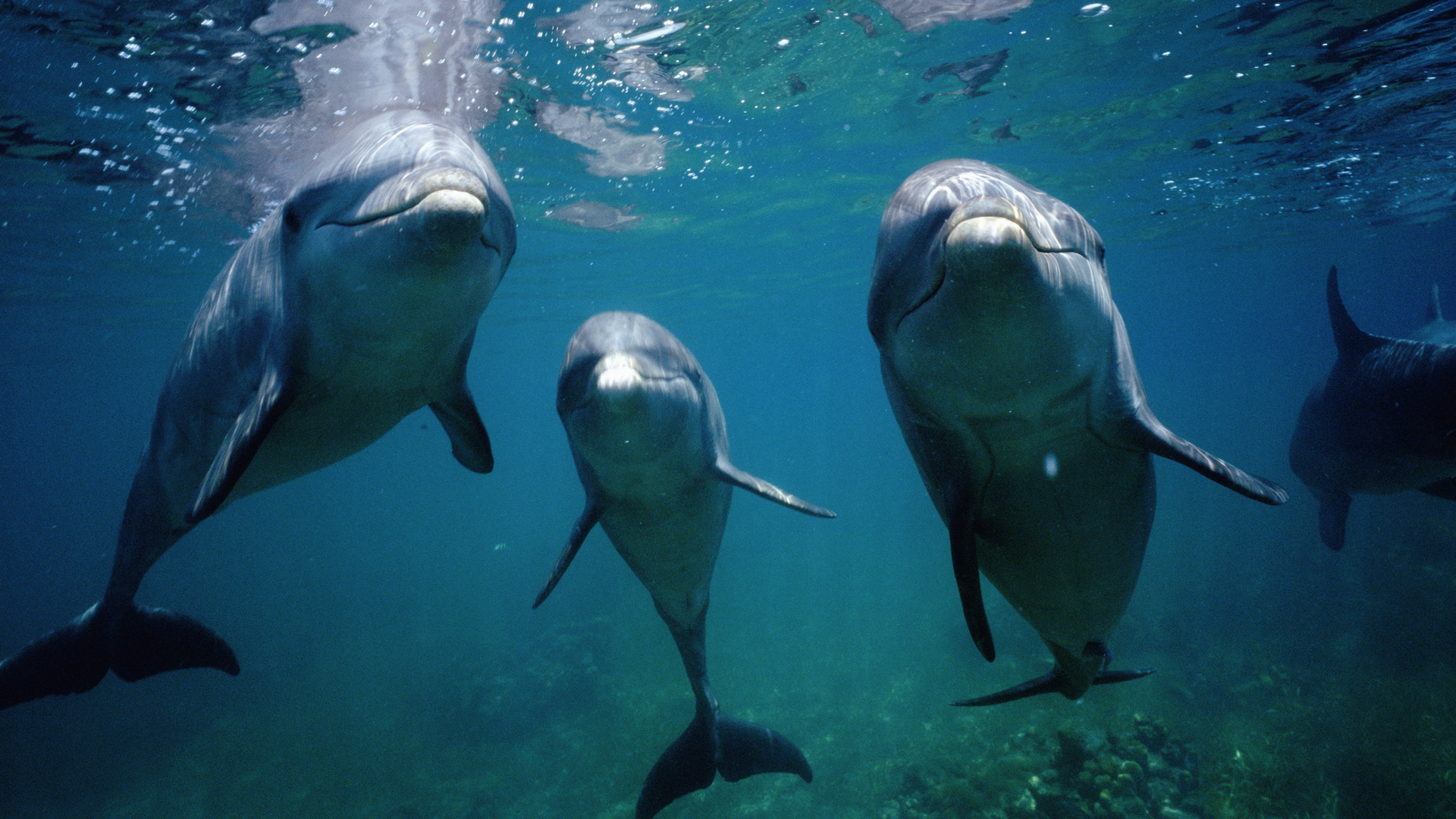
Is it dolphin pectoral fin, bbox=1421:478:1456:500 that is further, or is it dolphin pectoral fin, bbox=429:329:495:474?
dolphin pectoral fin, bbox=1421:478:1456:500

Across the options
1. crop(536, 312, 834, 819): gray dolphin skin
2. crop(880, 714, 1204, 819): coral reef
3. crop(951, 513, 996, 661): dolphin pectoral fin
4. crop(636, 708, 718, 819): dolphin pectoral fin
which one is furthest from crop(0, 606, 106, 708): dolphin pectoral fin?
crop(880, 714, 1204, 819): coral reef

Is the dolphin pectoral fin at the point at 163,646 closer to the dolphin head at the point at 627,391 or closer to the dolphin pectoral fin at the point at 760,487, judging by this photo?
the dolphin head at the point at 627,391

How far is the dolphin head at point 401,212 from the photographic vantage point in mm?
2461

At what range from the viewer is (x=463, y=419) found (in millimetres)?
3990

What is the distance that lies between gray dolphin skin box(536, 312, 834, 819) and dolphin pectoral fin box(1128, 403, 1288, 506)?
1780 mm

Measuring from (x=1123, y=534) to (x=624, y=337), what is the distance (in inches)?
110

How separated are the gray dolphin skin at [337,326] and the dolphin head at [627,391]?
0.65m

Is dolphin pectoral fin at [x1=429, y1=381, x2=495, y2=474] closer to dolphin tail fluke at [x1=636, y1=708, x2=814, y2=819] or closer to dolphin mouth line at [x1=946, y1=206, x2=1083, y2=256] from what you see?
dolphin mouth line at [x1=946, y1=206, x2=1083, y2=256]

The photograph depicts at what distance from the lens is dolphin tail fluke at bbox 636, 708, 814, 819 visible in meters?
6.03

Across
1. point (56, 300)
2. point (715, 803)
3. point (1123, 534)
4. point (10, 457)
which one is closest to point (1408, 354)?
point (1123, 534)

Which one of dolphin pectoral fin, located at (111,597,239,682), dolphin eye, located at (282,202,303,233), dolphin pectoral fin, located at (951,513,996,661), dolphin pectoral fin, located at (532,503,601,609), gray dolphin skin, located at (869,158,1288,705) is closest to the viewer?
gray dolphin skin, located at (869,158,1288,705)

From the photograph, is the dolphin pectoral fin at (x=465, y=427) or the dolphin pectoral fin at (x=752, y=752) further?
the dolphin pectoral fin at (x=752, y=752)

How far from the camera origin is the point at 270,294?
10.3 ft

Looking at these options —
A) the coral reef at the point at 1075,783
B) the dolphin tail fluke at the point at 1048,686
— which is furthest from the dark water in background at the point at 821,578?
the dolphin tail fluke at the point at 1048,686
